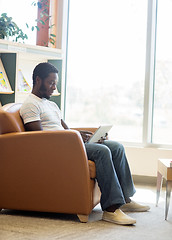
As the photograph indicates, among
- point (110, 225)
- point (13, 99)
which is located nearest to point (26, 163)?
point (110, 225)

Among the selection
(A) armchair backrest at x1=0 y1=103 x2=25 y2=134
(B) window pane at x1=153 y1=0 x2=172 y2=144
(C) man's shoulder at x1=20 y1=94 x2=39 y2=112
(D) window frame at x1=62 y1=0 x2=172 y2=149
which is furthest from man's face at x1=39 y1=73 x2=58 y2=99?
(B) window pane at x1=153 y1=0 x2=172 y2=144

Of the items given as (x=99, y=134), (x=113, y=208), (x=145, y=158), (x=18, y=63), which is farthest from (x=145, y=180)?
(x=18, y=63)

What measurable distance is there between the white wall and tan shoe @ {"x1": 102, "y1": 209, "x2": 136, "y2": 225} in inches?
66.6

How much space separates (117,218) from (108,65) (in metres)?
2.48

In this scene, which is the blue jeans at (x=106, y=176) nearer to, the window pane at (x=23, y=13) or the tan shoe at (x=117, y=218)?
the tan shoe at (x=117, y=218)

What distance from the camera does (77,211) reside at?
2.75m

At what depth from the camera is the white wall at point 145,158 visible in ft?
14.3

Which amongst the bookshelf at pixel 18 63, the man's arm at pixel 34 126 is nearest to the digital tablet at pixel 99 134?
the man's arm at pixel 34 126

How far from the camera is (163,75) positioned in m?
4.60

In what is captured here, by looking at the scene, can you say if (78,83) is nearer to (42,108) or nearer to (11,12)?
(11,12)

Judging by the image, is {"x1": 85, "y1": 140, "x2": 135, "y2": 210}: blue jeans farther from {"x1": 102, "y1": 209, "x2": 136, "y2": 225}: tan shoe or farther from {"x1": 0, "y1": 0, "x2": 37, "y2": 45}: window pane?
{"x1": 0, "y1": 0, "x2": 37, "y2": 45}: window pane

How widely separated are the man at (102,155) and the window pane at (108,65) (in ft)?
5.30

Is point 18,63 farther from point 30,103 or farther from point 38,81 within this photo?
→ point 30,103

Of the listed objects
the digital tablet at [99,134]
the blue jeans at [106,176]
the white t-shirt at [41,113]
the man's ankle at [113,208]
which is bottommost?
the man's ankle at [113,208]
